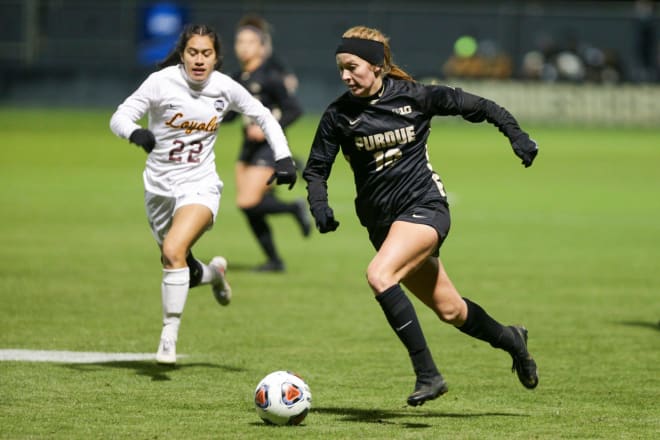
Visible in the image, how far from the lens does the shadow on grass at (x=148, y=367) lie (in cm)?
859

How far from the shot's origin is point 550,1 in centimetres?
5034

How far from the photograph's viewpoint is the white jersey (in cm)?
894

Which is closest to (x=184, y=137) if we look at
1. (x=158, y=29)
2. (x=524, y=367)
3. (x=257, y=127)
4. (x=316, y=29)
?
(x=524, y=367)

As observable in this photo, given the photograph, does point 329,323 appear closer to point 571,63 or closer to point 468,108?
point 468,108

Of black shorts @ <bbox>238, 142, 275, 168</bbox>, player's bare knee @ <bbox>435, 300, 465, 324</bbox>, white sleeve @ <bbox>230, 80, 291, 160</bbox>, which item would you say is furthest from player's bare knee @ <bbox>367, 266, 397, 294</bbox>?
black shorts @ <bbox>238, 142, 275, 168</bbox>

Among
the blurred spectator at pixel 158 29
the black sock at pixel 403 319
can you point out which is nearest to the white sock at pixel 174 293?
the black sock at pixel 403 319

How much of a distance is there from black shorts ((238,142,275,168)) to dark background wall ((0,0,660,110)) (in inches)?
1156

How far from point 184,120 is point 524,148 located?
8.51 ft

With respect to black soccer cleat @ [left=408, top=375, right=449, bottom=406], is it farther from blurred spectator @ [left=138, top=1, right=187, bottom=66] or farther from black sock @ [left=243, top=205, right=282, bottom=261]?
blurred spectator @ [left=138, top=1, right=187, bottom=66]

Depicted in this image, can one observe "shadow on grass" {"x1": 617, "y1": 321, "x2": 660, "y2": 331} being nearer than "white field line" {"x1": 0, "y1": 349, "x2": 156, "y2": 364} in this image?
No

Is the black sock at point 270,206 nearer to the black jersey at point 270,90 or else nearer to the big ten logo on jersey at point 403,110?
the black jersey at point 270,90

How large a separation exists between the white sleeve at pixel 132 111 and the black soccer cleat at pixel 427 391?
2707 millimetres

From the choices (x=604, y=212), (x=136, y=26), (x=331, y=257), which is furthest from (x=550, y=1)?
(x=331, y=257)

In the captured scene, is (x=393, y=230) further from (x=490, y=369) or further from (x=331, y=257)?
(x=331, y=257)
